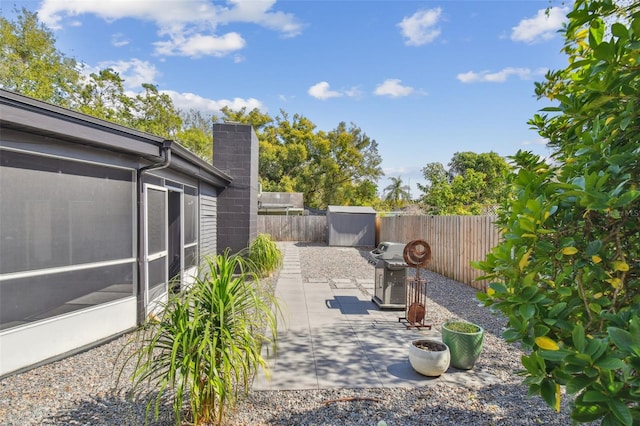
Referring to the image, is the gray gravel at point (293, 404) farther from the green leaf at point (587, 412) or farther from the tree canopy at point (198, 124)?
the tree canopy at point (198, 124)

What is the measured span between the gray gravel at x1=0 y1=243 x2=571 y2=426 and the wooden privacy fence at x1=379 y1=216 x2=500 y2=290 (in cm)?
339

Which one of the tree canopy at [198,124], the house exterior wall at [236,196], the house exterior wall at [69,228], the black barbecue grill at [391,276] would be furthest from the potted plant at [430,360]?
the tree canopy at [198,124]

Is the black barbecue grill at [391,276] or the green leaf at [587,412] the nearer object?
the green leaf at [587,412]

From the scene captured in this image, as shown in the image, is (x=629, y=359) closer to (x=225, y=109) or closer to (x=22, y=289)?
(x=22, y=289)

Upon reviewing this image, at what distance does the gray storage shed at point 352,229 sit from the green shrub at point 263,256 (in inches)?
339

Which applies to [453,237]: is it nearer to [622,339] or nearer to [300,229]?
[622,339]

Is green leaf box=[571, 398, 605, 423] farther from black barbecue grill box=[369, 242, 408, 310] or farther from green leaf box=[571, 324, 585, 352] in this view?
black barbecue grill box=[369, 242, 408, 310]

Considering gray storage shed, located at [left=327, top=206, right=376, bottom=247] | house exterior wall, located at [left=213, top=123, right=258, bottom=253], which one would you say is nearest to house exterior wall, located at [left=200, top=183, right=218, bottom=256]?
house exterior wall, located at [left=213, top=123, right=258, bottom=253]

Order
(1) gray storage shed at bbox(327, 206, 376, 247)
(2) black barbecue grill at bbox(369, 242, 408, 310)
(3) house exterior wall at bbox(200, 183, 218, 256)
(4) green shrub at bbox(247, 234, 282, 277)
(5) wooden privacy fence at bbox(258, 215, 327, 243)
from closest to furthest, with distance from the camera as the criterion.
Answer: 1. (2) black barbecue grill at bbox(369, 242, 408, 310)
2. (3) house exterior wall at bbox(200, 183, 218, 256)
3. (4) green shrub at bbox(247, 234, 282, 277)
4. (1) gray storage shed at bbox(327, 206, 376, 247)
5. (5) wooden privacy fence at bbox(258, 215, 327, 243)

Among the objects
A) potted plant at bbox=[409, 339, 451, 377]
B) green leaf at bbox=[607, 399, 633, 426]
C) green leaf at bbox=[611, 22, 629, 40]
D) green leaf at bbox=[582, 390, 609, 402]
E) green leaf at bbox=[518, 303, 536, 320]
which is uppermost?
green leaf at bbox=[611, 22, 629, 40]

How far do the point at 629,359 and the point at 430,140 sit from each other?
15.5 m

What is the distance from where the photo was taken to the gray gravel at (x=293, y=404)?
265 cm

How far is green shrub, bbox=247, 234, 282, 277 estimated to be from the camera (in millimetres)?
8570

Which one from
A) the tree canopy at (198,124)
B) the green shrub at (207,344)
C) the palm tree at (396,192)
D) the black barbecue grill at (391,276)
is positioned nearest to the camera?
the green shrub at (207,344)
